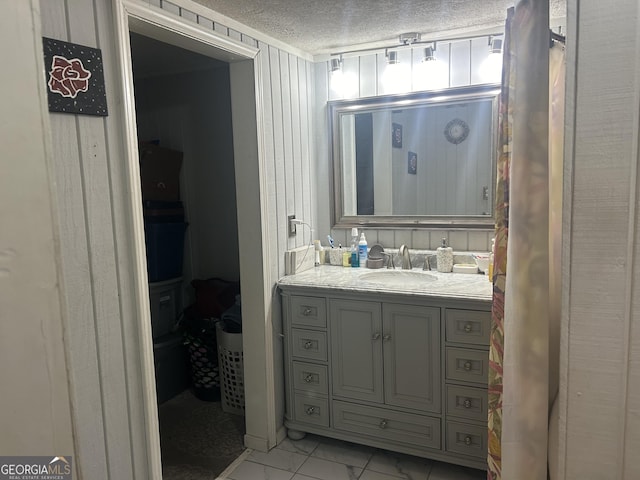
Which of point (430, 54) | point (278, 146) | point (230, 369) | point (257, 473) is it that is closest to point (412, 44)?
point (430, 54)

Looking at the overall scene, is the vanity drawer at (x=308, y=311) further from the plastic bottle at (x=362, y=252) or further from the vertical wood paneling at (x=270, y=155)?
the plastic bottle at (x=362, y=252)

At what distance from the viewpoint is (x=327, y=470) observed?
2332mm

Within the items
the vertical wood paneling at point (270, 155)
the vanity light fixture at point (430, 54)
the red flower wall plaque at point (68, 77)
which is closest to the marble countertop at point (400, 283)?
the vertical wood paneling at point (270, 155)

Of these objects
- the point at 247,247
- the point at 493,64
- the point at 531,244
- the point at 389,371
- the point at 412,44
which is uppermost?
the point at 412,44

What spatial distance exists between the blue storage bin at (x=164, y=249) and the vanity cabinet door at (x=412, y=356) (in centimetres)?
173

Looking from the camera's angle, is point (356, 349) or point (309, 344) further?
point (309, 344)

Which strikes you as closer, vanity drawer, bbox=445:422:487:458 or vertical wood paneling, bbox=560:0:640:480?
vertical wood paneling, bbox=560:0:640:480

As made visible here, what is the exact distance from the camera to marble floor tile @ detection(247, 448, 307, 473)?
2.38m

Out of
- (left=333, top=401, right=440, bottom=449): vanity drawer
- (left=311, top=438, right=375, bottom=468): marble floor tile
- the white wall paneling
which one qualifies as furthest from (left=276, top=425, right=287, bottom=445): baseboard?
the white wall paneling

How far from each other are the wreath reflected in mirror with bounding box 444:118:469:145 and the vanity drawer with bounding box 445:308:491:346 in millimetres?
1010

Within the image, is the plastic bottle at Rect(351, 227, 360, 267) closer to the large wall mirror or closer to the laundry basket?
the large wall mirror

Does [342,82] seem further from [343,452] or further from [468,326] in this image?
[343,452]

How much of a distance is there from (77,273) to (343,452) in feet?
5.63

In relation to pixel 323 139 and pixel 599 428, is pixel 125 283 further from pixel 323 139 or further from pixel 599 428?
pixel 323 139
